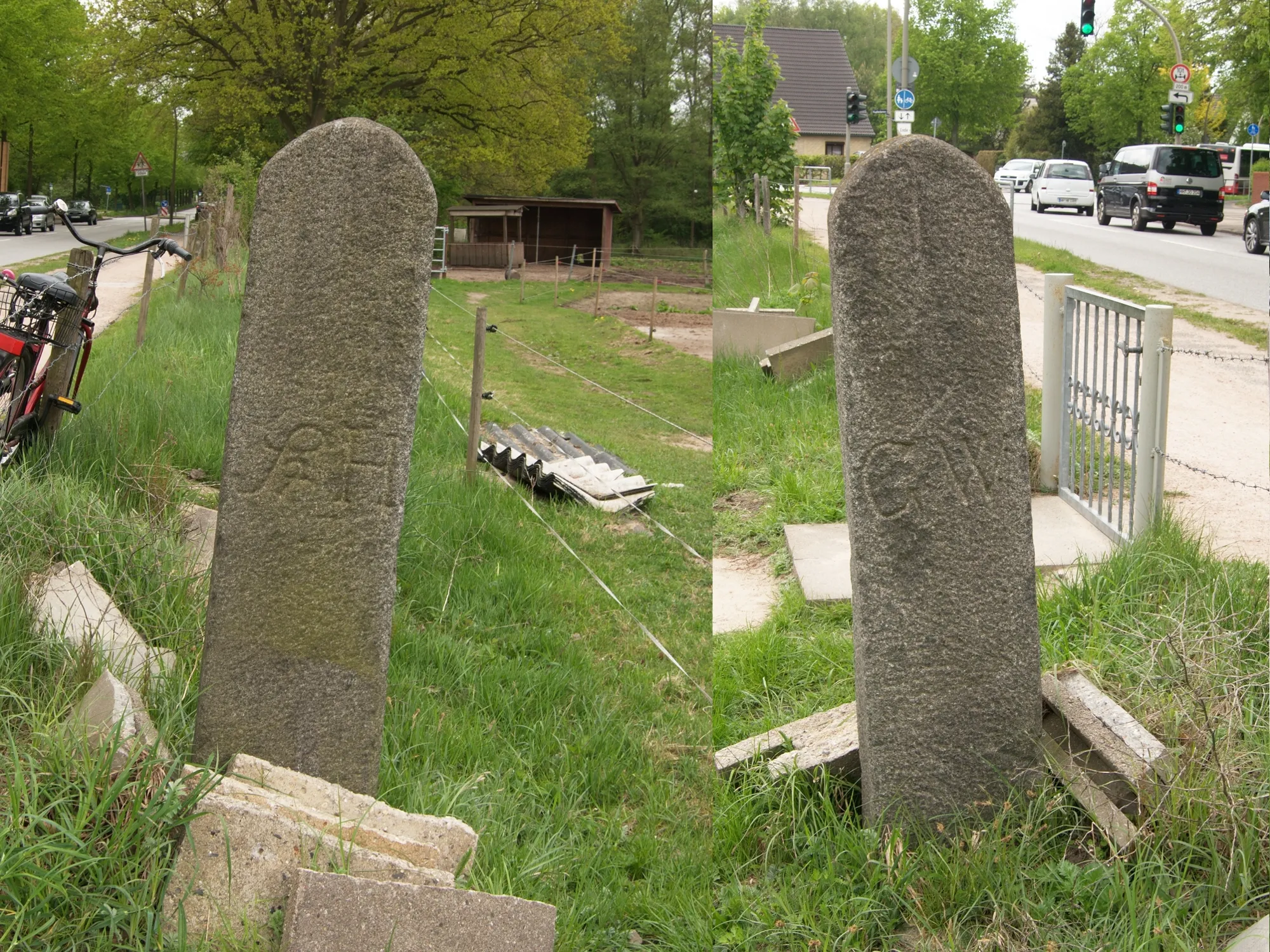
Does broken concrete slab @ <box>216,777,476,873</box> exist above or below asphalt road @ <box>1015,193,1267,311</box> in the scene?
below

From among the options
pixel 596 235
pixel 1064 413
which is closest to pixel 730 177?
pixel 1064 413

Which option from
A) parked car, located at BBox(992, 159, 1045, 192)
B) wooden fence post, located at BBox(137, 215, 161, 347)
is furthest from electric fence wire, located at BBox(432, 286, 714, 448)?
parked car, located at BBox(992, 159, 1045, 192)

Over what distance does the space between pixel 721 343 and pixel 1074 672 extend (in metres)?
7.76

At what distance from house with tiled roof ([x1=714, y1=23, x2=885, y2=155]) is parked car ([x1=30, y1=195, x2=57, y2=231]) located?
10.0 ft

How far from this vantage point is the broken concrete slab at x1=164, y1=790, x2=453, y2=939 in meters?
2.02

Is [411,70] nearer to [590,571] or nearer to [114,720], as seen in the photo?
[114,720]

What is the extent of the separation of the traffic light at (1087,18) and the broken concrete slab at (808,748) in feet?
20.5

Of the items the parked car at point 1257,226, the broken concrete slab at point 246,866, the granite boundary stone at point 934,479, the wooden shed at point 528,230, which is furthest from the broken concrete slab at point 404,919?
the parked car at point 1257,226

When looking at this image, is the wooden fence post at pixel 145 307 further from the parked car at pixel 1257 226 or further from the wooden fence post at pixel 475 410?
the parked car at pixel 1257 226

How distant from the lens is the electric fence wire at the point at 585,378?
12.9ft

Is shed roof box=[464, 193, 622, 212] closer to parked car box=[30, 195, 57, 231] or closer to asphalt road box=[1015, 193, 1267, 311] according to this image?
parked car box=[30, 195, 57, 231]

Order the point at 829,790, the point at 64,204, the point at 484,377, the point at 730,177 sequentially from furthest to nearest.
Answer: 1. the point at 730,177
2. the point at 484,377
3. the point at 64,204
4. the point at 829,790

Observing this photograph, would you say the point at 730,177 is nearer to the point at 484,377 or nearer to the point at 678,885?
the point at 484,377

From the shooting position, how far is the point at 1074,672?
2.97 metres
